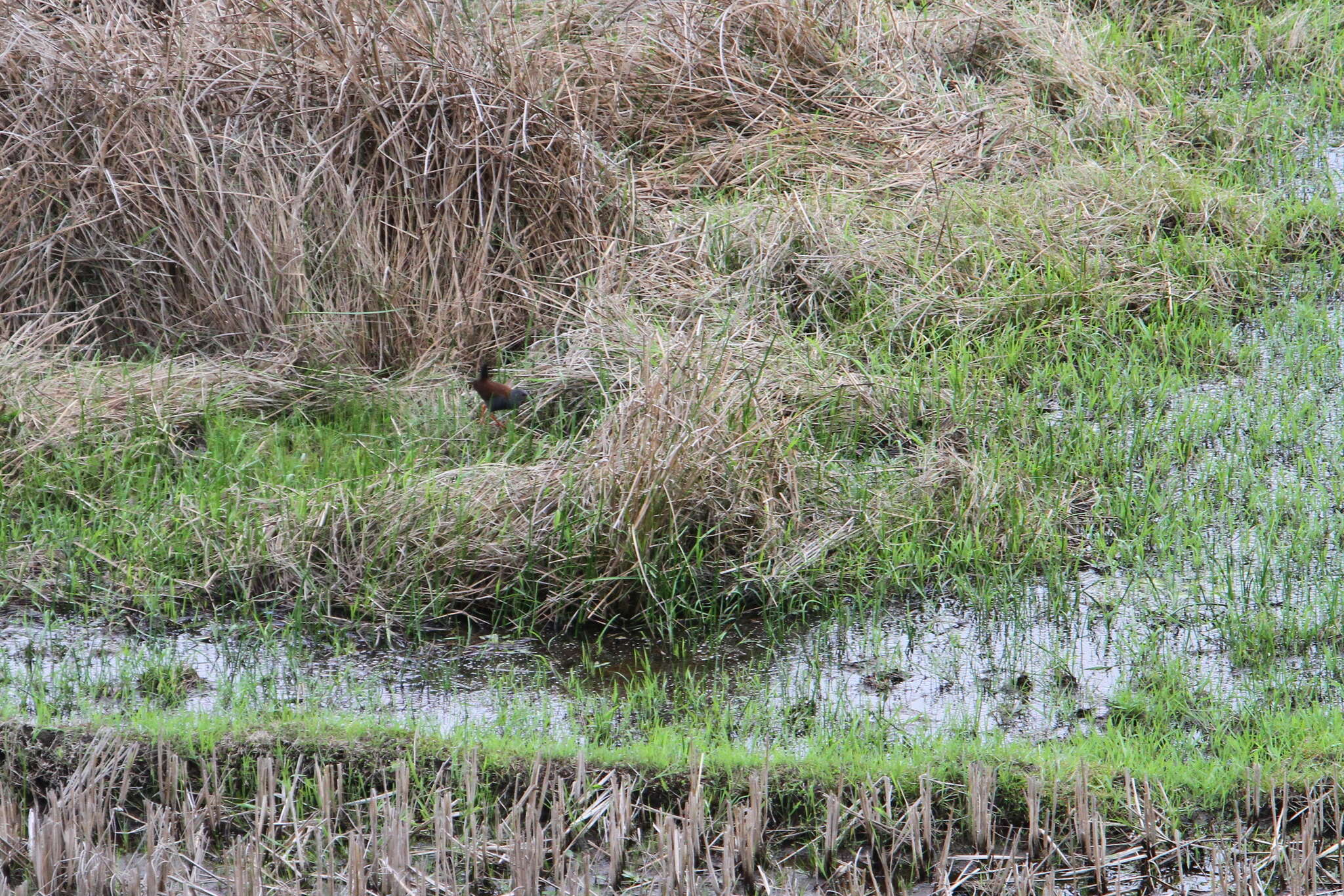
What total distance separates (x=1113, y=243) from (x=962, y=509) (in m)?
2.18

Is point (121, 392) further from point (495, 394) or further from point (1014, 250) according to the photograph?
point (1014, 250)

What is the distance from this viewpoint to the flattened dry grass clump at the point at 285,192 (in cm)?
601

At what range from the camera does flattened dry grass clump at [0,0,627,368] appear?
237 inches

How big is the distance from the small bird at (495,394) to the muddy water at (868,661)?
45.5 inches

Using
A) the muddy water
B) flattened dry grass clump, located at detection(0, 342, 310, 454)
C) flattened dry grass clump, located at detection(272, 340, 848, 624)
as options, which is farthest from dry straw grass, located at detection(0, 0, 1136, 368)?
the muddy water

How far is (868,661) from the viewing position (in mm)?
4316

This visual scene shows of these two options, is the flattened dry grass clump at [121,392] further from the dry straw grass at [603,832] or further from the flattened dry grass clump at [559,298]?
the dry straw grass at [603,832]

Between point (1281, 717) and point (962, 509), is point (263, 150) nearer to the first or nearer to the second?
point (962, 509)

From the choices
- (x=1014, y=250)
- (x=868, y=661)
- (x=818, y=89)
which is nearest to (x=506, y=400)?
(x=868, y=661)

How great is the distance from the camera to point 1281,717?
374cm

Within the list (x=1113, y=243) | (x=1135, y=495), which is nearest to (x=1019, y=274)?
(x=1113, y=243)

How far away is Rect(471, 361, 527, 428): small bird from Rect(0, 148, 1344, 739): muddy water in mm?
1156

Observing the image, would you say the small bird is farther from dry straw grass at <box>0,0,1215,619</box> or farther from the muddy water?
the muddy water

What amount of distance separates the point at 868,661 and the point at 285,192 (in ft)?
10.7
